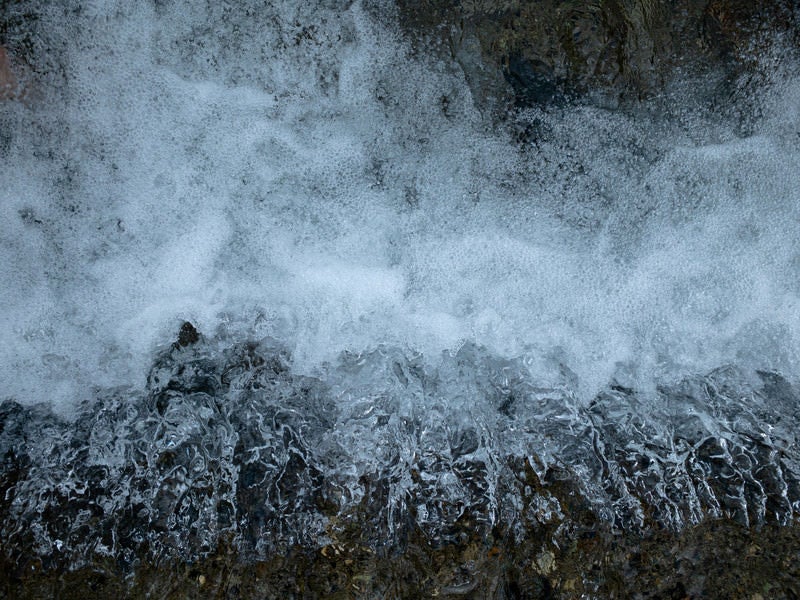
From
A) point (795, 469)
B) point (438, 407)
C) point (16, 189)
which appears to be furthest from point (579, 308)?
point (16, 189)

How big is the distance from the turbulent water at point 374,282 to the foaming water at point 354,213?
0.4 inches

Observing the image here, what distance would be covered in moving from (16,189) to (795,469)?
11.2 feet

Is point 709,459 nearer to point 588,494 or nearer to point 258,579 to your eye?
point 588,494

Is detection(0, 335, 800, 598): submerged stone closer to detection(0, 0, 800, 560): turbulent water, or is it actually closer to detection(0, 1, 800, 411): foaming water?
detection(0, 0, 800, 560): turbulent water

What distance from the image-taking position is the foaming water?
2.38 m

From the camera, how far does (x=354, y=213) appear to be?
98.6 inches

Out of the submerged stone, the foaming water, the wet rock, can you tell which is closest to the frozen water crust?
the submerged stone

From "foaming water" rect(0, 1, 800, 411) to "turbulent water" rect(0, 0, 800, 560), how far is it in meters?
0.01

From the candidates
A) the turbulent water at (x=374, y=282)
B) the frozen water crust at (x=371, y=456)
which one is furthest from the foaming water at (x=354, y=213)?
the frozen water crust at (x=371, y=456)

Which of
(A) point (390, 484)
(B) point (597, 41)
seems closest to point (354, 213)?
(A) point (390, 484)

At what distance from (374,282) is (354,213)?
0.32 metres

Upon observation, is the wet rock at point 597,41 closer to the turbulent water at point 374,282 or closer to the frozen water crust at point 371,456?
the turbulent water at point 374,282

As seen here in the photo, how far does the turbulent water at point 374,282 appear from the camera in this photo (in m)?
2.22

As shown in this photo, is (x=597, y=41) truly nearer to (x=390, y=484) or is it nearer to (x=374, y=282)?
(x=374, y=282)
